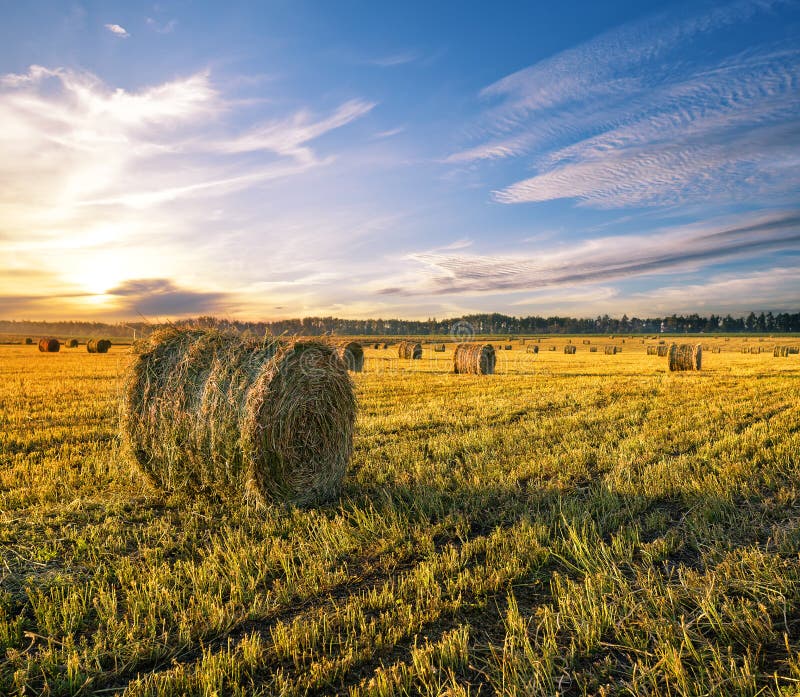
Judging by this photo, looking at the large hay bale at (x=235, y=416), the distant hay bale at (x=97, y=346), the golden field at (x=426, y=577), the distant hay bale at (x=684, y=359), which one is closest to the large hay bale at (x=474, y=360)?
the distant hay bale at (x=684, y=359)

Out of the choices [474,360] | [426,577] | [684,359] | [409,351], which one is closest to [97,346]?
[409,351]

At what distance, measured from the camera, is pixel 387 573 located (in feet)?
15.6

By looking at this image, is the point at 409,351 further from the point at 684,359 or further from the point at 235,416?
the point at 235,416

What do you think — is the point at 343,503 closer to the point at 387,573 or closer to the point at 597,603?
the point at 387,573

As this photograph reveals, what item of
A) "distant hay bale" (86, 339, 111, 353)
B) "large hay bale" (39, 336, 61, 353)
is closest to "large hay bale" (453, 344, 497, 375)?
"distant hay bale" (86, 339, 111, 353)

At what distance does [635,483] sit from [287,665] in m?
5.45

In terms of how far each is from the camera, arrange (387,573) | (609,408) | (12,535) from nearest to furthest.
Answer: (387,573) → (12,535) → (609,408)

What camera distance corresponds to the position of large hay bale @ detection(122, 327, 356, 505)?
6703 mm

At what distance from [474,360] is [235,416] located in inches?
762

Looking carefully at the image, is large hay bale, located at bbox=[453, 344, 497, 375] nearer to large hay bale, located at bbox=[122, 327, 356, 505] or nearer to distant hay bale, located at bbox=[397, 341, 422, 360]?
distant hay bale, located at bbox=[397, 341, 422, 360]

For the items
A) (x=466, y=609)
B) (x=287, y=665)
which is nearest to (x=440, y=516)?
(x=466, y=609)

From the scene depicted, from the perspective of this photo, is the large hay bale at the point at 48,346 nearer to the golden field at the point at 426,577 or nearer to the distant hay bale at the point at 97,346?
the distant hay bale at the point at 97,346

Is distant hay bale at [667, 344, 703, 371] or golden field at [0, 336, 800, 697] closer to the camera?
golden field at [0, 336, 800, 697]

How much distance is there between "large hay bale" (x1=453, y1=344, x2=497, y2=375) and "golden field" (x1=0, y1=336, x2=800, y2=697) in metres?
15.7
